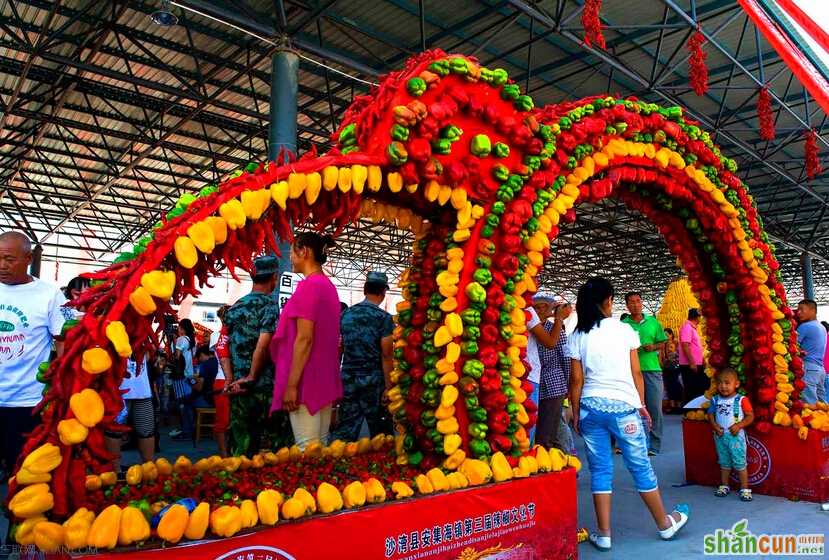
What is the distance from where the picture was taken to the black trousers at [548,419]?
12.9ft

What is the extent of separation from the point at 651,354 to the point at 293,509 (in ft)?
14.7

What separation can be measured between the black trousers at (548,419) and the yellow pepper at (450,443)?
152 centimetres

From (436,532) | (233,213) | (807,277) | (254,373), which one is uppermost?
(807,277)

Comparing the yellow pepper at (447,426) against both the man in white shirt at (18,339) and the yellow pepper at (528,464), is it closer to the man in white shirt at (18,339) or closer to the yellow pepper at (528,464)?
the yellow pepper at (528,464)

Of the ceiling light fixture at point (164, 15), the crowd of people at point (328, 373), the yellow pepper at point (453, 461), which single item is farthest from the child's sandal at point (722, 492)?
the ceiling light fixture at point (164, 15)

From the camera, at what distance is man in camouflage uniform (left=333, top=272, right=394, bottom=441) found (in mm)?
3965

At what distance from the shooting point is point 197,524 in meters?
1.78

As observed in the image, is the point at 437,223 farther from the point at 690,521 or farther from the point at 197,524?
the point at 690,521

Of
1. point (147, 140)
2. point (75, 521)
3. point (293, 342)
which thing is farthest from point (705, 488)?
point (147, 140)

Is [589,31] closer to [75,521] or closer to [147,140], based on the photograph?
[75,521]

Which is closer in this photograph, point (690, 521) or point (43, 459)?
point (43, 459)

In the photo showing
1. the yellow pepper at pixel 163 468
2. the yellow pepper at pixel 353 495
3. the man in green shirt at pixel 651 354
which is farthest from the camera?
the man in green shirt at pixel 651 354

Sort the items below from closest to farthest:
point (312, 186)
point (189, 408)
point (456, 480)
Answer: point (312, 186) < point (456, 480) < point (189, 408)
